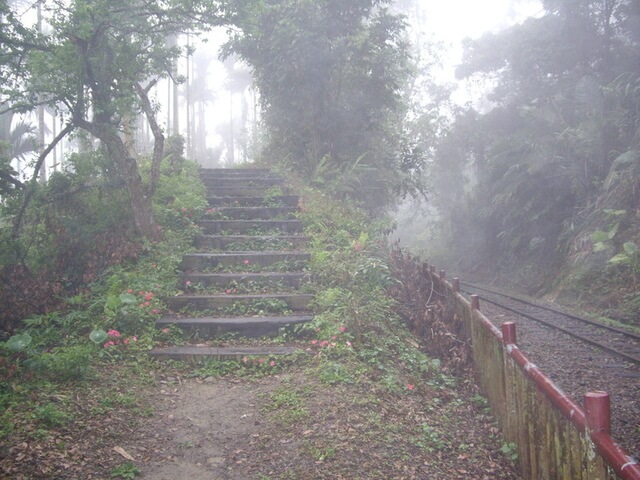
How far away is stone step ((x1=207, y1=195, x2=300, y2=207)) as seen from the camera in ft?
34.9

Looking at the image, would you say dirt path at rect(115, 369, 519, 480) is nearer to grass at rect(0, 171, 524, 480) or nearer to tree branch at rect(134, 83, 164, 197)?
grass at rect(0, 171, 524, 480)

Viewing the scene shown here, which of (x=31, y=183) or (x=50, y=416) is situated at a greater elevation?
(x=31, y=183)

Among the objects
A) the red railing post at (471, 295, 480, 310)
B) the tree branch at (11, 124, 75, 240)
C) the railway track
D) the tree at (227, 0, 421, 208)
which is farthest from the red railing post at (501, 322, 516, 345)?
the tree at (227, 0, 421, 208)

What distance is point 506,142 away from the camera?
55.8 ft

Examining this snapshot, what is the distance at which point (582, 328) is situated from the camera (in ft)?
29.6

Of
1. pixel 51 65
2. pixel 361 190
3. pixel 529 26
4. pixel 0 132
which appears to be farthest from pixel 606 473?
pixel 529 26

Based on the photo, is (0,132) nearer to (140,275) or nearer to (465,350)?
(140,275)

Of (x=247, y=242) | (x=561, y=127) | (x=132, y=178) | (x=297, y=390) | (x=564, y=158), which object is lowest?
(x=297, y=390)

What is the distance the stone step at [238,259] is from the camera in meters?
7.85

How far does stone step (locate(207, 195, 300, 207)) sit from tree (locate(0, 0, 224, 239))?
2389 mm

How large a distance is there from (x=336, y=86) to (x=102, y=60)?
23.3ft

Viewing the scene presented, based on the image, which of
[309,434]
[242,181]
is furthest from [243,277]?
[242,181]

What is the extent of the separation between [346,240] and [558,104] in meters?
11.6

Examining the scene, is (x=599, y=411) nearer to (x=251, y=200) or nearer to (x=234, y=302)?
(x=234, y=302)
